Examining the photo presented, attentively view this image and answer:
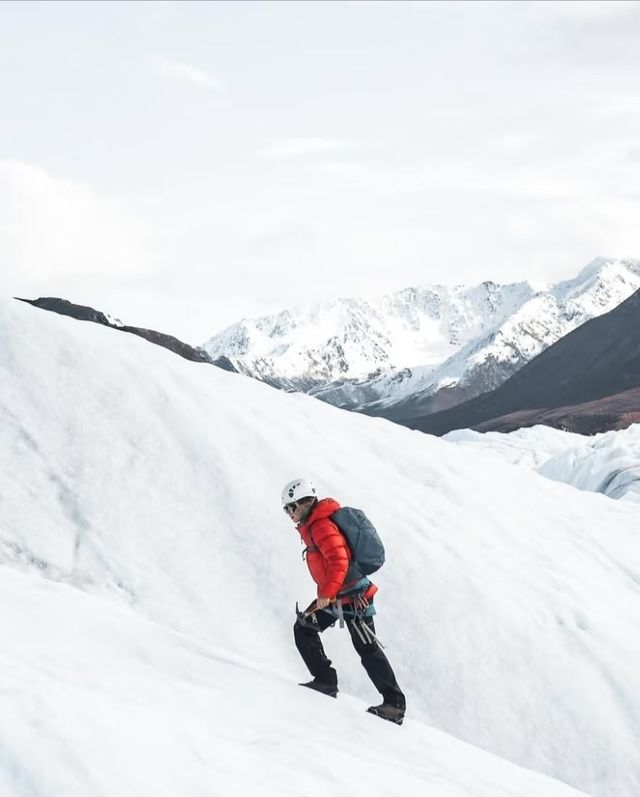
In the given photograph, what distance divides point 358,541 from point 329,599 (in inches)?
23.4

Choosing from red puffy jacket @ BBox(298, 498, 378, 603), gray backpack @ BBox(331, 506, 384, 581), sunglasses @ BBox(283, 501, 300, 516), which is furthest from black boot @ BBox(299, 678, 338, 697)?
sunglasses @ BBox(283, 501, 300, 516)

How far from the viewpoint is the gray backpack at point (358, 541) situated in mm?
7590

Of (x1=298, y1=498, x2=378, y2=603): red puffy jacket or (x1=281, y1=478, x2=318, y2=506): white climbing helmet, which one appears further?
(x1=281, y1=478, x2=318, y2=506): white climbing helmet

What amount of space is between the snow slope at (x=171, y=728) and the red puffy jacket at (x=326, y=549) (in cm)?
114

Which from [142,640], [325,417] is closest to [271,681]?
[142,640]

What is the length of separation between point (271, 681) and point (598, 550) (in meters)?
10.1

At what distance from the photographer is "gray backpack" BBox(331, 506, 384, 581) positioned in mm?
7590

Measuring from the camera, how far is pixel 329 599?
295 inches

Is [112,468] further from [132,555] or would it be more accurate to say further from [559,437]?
[559,437]

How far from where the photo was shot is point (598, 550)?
52.6ft

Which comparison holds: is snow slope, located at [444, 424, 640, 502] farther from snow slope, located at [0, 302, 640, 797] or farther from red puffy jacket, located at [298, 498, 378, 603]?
red puffy jacket, located at [298, 498, 378, 603]

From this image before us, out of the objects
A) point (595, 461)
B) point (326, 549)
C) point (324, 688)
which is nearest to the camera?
point (326, 549)

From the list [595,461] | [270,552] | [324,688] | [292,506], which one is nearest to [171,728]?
[292,506]

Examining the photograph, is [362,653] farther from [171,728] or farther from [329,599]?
[171,728]
